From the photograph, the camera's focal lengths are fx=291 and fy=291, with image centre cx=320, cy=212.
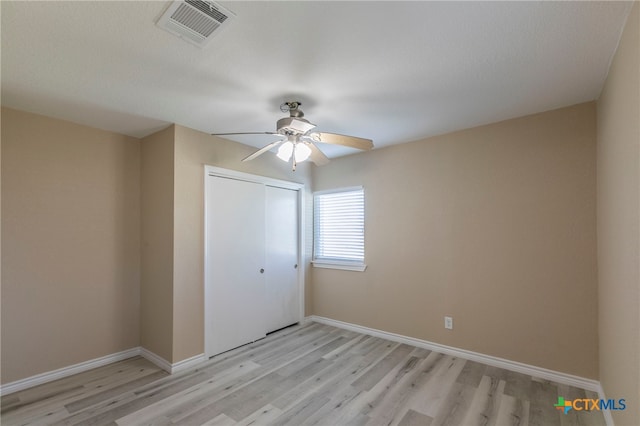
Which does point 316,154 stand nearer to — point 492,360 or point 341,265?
point 341,265

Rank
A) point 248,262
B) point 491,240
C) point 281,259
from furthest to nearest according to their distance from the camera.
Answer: point 281,259, point 248,262, point 491,240

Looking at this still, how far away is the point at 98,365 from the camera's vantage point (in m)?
3.00

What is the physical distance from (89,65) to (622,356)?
3777 mm

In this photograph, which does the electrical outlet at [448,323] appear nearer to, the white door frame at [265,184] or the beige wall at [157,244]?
the white door frame at [265,184]

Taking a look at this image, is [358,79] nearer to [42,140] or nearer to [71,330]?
[42,140]

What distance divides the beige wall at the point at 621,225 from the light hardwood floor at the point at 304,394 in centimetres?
65

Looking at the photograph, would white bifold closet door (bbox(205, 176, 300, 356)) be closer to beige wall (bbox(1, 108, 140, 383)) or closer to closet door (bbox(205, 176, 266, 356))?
closet door (bbox(205, 176, 266, 356))

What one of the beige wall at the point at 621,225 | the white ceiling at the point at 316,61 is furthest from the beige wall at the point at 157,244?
the beige wall at the point at 621,225

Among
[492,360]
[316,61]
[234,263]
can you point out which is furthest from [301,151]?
[492,360]

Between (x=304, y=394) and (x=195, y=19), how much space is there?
110 inches

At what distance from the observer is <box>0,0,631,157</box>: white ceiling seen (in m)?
1.48

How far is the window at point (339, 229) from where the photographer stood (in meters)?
4.06

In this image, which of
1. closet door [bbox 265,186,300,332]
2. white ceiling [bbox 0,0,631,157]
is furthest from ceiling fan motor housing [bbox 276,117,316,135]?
closet door [bbox 265,186,300,332]

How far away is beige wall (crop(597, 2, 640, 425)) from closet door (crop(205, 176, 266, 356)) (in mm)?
3291
